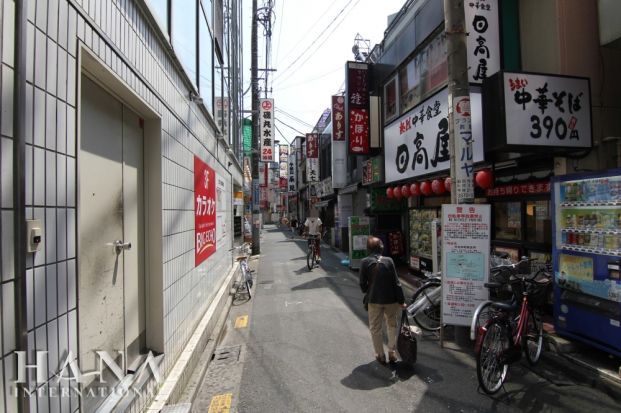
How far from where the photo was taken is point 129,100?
3.42 meters

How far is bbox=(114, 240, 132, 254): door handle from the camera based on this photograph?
10.7ft

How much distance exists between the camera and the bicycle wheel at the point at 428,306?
6785 mm

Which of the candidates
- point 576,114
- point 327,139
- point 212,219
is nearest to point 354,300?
point 212,219

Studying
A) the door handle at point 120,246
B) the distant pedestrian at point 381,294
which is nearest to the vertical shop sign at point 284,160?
the distant pedestrian at point 381,294

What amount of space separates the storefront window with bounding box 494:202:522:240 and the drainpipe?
811 centimetres

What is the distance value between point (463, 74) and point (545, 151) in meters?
1.89

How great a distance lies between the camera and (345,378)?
189 inches

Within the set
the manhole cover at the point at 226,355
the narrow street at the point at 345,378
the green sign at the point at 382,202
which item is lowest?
the manhole cover at the point at 226,355

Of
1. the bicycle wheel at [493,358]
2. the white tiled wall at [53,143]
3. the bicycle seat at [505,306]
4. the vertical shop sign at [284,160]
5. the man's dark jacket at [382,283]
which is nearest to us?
the white tiled wall at [53,143]

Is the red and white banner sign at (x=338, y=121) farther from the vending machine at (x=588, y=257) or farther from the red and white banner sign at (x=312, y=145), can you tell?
the vending machine at (x=588, y=257)

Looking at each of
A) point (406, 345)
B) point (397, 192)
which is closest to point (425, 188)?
point (397, 192)

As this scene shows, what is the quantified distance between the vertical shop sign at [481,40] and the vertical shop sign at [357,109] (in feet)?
22.5

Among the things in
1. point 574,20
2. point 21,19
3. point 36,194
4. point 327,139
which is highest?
point 327,139

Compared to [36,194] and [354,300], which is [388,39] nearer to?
[354,300]
